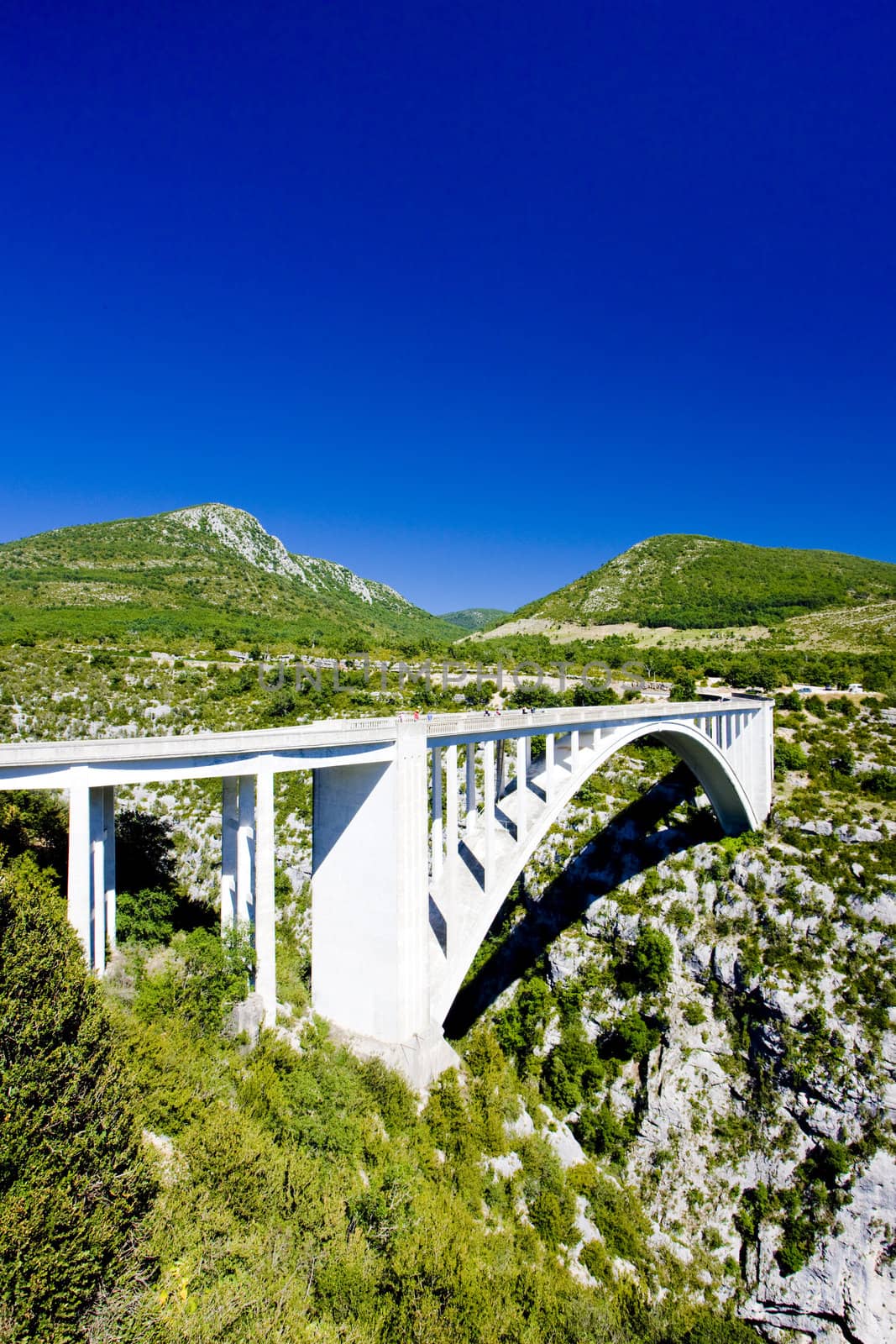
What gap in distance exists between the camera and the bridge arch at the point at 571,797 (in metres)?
16.6

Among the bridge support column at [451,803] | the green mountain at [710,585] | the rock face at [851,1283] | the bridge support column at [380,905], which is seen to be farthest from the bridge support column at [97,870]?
the green mountain at [710,585]

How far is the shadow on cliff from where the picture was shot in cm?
2847

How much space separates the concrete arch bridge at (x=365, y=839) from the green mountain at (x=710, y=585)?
2390 inches

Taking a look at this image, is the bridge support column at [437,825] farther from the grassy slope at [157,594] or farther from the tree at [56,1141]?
the grassy slope at [157,594]

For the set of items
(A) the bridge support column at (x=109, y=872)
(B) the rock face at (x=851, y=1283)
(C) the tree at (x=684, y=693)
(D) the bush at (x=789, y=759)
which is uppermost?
(C) the tree at (x=684, y=693)

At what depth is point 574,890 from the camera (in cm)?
2980

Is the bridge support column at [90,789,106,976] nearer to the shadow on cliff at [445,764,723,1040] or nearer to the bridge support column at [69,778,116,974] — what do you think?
the bridge support column at [69,778,116,974]

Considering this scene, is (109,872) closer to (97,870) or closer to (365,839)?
(97,870)

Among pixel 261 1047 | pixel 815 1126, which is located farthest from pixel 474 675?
pixel 261 1047

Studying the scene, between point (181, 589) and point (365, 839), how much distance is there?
5868cm

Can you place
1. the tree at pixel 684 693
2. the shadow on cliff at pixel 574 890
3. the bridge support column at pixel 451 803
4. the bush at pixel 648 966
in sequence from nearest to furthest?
1. the bridge support column at pixel 451 803
2. the bush at pixel 648 966
3. the shadow on cliff at pixel 574 890
4. the tree at pixel 684 693

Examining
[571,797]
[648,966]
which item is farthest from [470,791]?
[648,966]

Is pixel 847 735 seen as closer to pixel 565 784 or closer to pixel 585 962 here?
pixel 585 962

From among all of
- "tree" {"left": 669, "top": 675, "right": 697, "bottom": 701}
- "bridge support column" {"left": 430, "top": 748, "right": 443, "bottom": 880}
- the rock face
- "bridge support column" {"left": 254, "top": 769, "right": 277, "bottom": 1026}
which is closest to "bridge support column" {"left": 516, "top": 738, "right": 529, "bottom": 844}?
"bridge support column" {"left": 430, "top": 748, "right": 443, "bottom": 880}
